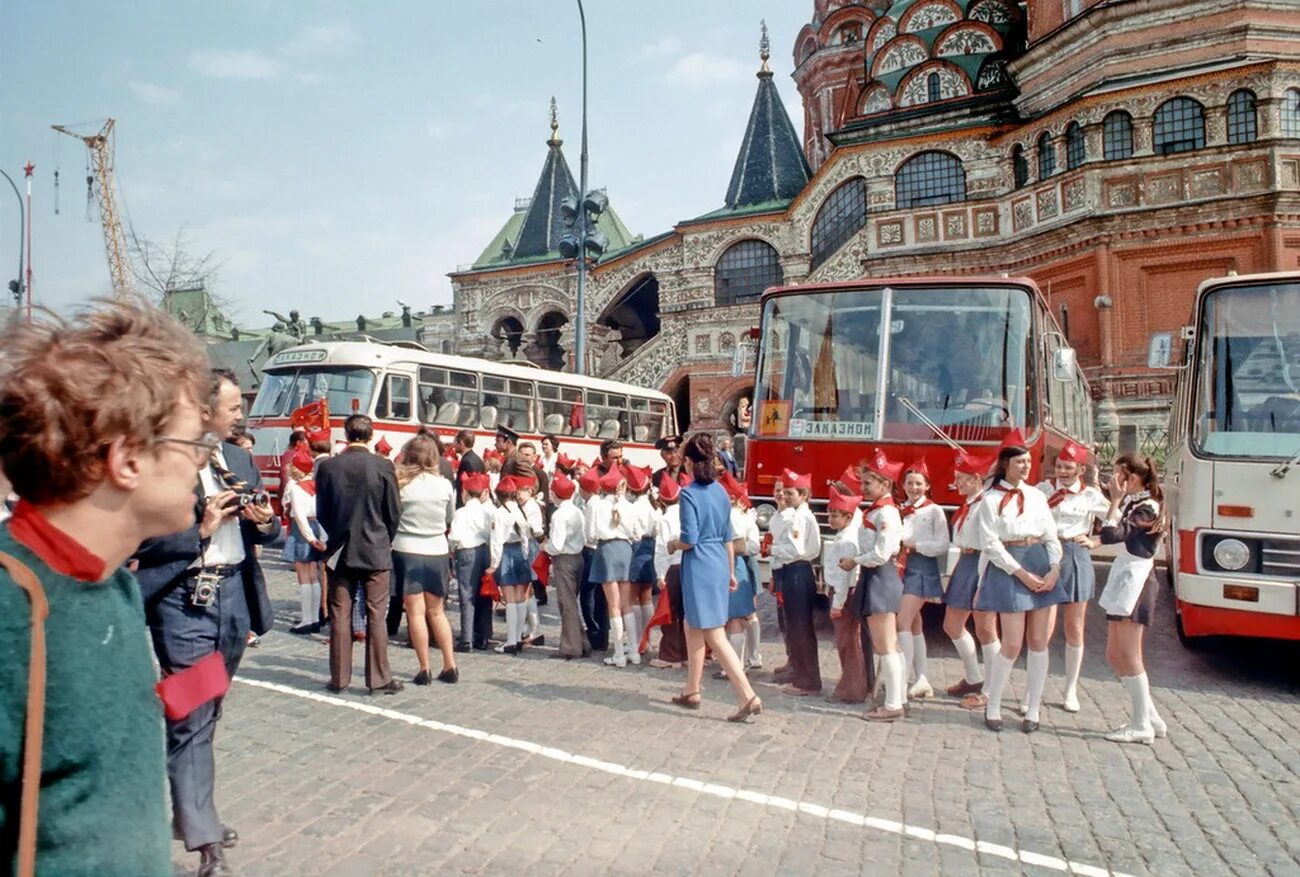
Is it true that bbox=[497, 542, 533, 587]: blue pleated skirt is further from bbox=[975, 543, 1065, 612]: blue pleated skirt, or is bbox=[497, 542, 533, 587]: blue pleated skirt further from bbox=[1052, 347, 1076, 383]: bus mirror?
bbox=[1052, 347, 1076, 383]: bus mirror

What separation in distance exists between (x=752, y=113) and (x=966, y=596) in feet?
114

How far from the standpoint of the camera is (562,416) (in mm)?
22172

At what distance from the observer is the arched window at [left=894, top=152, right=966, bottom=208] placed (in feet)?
95.4

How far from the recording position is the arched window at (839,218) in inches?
1203

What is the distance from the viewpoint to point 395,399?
59.3 feet

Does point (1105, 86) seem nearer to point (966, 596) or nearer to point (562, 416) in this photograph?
point (562, 416)

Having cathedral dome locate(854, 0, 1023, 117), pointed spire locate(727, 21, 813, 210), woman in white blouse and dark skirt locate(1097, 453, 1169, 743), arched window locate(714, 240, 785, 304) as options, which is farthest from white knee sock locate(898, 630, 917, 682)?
pointed spire locate(727, 21, 813, 210)

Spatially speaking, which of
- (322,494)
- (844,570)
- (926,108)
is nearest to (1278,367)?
(844,570)

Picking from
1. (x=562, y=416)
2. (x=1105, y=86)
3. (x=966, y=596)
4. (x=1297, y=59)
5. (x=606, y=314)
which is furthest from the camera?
(x=606, y=314)

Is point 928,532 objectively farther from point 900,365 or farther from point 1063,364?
point 1063,364

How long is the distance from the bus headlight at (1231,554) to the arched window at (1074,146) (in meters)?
21.1

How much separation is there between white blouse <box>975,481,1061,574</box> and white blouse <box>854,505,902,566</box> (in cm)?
58

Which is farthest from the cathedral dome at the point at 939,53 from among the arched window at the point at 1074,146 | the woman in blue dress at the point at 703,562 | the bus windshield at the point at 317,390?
the woman in blue dress at the point at 703,562

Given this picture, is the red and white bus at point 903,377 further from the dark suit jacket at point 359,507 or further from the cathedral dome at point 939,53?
the cathedral dome at point 939,53
